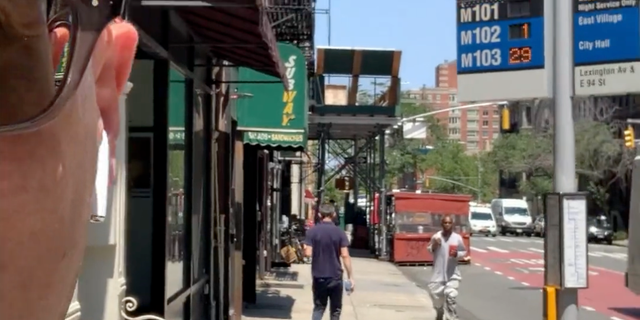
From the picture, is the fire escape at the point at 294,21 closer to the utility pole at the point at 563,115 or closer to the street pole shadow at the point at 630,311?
the utility pole at the point at 563,115

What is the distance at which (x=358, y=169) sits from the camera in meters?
34.8

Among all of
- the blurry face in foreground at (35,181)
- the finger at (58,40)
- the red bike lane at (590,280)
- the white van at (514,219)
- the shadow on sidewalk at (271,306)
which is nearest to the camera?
the blurry face in foreground at (35,181)

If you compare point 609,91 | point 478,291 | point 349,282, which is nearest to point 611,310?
point 478,291

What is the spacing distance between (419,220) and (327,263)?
18773 millimetres

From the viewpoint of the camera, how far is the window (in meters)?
8.56

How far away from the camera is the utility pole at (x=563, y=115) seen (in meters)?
7.95

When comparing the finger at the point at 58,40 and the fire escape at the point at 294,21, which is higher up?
the fire escape at the point at 294,21

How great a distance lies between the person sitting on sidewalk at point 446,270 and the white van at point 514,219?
159 feet

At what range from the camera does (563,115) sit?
791 cm

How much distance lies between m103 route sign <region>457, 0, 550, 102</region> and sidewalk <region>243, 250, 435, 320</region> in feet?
23.0

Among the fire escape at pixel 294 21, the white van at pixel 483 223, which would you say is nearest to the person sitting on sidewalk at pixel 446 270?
the fire escape at pixel 294 21

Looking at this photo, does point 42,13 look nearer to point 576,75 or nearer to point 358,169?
point 576,75

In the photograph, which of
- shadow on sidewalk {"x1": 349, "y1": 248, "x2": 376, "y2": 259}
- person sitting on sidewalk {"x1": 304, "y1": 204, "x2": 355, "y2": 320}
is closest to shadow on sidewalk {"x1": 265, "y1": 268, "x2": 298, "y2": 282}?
shadow on sidewalk {"x1": 349, "y1": 248, "x2": 376, "y2": 259}

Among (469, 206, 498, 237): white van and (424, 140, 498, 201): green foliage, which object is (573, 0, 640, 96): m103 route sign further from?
(424, 140, 498, 201): green foliage
